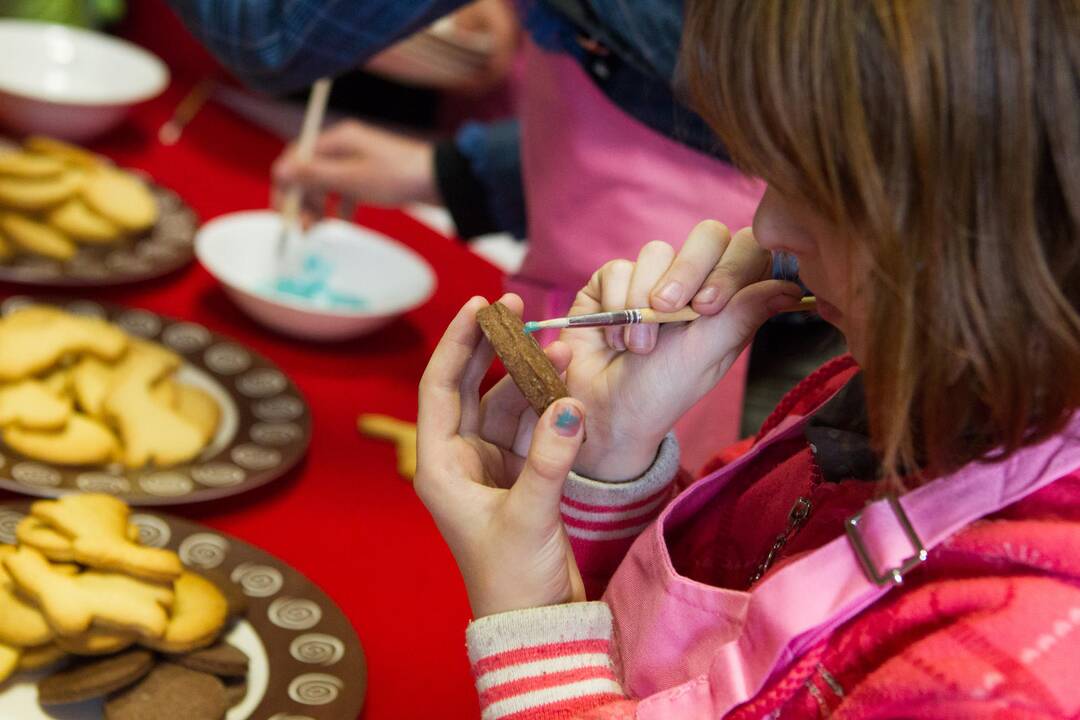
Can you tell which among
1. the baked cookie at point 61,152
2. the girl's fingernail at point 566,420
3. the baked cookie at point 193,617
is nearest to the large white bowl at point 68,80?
the baked cookie at point 61,152

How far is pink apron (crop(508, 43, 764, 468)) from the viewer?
115cm

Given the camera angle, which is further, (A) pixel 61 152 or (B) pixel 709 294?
(A) pixel 61 152

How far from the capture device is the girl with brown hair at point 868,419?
0.52 m

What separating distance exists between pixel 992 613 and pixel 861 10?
304 millimetres

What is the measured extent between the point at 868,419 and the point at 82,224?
100 cm

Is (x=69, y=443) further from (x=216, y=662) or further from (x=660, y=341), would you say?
(x=660, y=341)

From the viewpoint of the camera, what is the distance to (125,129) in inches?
68.5

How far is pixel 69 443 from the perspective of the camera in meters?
0.97

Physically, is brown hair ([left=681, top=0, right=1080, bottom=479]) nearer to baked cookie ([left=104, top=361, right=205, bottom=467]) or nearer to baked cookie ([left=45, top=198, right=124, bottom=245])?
baked cookie ([left=104, top=361, right=205, bottom=467])

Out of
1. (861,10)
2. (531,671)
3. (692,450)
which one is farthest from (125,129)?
(861,10)

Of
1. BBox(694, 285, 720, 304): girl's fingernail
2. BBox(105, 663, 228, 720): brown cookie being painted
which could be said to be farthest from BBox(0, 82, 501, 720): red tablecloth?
BBox(694, 285, 720, 304): girl's fingernail

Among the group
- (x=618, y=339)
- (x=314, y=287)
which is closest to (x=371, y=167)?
(x=314, y=287)

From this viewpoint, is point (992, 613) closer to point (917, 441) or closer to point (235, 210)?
point (917, 441)

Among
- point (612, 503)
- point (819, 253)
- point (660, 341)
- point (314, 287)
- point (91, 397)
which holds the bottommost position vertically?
point (314, 287)
